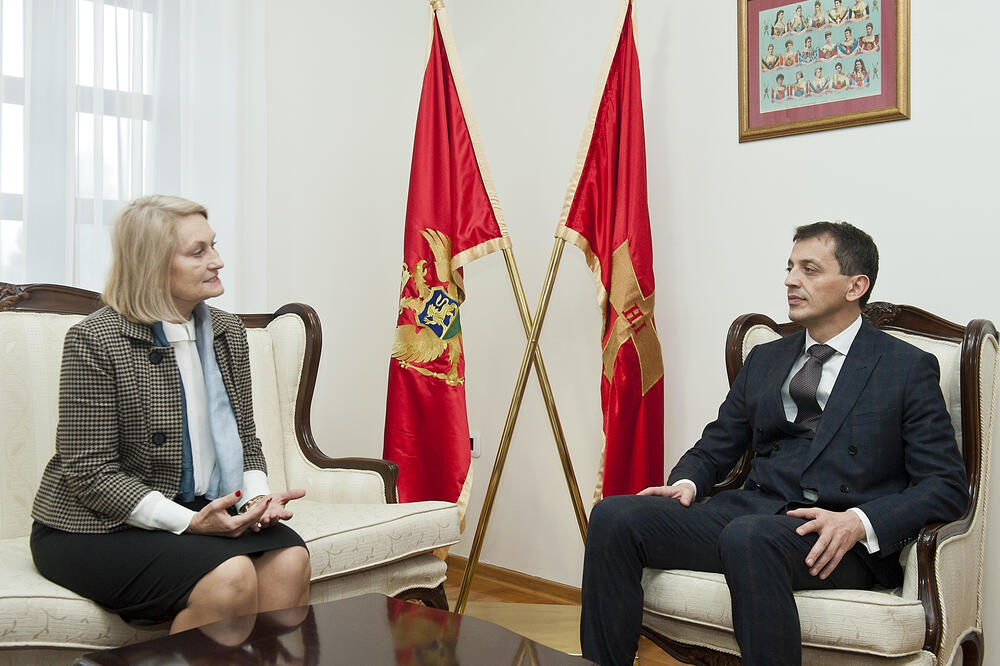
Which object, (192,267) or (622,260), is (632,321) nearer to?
(622,260)

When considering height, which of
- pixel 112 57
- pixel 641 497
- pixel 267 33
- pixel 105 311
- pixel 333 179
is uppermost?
pixel 267 33

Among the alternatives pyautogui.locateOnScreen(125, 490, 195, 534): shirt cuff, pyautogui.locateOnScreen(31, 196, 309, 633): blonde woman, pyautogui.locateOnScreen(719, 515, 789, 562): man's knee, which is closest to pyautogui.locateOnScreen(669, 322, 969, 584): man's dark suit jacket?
pyautogui.locateOnScreen(719, 515, 789, 562): man's knee

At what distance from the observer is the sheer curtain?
2.71 m

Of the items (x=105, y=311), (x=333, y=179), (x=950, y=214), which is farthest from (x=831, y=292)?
(x=333, y=179)

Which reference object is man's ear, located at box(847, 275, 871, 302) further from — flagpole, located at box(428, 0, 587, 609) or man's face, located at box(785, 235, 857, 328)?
flagpole, located at box(428, 0, 587, 609)

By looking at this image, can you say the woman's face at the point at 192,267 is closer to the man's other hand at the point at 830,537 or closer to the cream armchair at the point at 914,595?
the cream armchair at the point at 914,595

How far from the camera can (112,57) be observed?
288 centimetres

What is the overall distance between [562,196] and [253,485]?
5.61 feet

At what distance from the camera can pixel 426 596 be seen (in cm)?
241

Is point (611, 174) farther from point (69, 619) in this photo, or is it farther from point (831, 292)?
point (69, 619)

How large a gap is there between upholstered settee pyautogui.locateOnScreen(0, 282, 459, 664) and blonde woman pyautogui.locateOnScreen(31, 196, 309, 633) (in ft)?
0.24

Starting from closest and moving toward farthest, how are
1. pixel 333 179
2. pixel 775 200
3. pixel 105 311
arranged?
1. pixel 105 311
2. pixel 775 200
3. pixel 333 179

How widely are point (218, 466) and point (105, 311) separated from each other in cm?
43

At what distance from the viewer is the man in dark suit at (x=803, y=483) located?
1827mm
